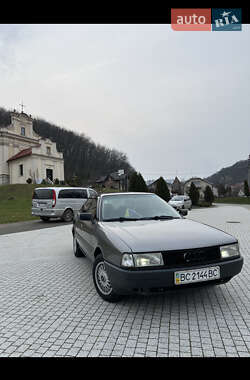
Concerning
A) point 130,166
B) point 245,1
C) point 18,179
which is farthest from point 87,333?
point 130,166

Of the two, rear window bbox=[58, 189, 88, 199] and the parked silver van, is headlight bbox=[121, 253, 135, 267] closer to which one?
the parked silver van

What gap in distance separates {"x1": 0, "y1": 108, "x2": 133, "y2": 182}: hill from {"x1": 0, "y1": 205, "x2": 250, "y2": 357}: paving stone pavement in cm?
7973

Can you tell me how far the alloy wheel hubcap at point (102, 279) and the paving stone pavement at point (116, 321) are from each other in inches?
5.9

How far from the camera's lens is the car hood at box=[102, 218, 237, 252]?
277 centimetres

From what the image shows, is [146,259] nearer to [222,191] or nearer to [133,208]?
[133,208]

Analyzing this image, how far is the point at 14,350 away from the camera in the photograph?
2268mm

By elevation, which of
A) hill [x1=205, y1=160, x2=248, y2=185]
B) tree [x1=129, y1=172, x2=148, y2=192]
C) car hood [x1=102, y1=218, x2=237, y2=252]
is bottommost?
car hood [x1=102, y1=218, x2=237, y2=252]

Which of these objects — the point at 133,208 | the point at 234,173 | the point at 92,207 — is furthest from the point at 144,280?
the point at 234,173

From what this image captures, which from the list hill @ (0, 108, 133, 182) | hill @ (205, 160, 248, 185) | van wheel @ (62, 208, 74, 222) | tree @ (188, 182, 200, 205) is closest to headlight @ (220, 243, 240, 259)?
van wheel @ (62, 208, 74, 222)

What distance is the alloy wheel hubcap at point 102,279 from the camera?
3257mm

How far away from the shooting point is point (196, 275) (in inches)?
108

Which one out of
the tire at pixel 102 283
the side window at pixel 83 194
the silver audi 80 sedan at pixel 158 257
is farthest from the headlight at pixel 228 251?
the side window at pixel 83 194

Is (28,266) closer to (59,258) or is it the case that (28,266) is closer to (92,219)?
(59,258)
